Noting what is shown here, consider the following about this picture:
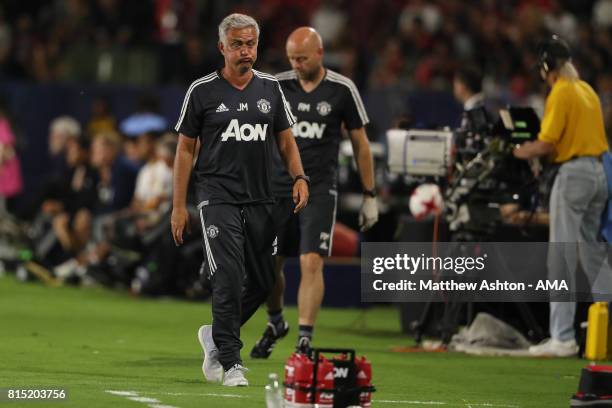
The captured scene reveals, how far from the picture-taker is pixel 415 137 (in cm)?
1273

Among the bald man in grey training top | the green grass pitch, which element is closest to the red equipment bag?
the green grass pitch

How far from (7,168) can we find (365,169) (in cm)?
1041

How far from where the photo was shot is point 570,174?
477 inches

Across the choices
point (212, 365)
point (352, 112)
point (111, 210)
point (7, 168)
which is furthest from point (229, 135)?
point (7, 168)

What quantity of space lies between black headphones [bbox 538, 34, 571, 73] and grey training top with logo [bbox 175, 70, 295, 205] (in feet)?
10.8

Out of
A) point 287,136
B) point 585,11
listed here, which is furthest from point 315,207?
point 585,11

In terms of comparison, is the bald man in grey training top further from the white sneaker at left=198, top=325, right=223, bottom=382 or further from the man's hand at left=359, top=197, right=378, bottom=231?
the white sneaker at left=198, top=325, right=223, bottom=382

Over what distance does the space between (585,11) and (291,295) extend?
960 cm

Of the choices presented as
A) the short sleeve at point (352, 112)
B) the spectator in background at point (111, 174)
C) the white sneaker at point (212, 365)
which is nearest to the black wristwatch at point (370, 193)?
the short sleeve at point (352, 112)

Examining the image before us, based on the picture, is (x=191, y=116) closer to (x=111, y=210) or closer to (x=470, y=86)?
(x=470, y=86)

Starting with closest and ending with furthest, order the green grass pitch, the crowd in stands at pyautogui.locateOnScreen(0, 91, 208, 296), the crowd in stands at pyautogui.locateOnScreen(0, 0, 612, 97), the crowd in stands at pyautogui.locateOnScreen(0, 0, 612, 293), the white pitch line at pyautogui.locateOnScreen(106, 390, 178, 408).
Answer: the white pitch line at pyautogui.locateOnScreen(106, 390, 178, 408)
the green grass pitch
the crowd in stands at pyautogui.locateOnScreen(0, 91, 208, 296)
the crowd in stands at pyautogui.locateOnScreen(0, 0, 612, 293)
the crowd in stands at pyautogui.locateOnScreen(0, 0, 612, 97)

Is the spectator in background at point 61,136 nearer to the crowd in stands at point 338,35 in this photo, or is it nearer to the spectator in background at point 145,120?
the spectator in background at point 145,120

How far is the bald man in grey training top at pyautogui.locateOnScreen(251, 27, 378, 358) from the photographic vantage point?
1132 cm

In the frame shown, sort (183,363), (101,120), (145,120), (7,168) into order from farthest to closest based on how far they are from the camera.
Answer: (101,120) → (7,168) → (145,120) → (183,363)
